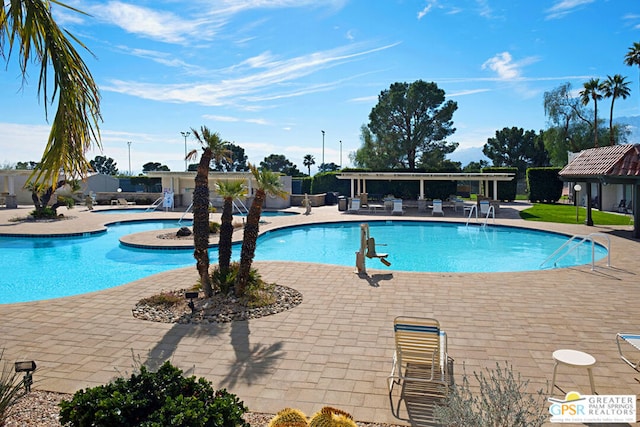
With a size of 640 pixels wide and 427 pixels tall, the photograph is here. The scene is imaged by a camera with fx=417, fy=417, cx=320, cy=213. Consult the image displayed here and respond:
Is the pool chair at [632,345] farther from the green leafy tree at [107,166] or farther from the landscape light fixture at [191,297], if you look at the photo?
the green leafy tree at [107,166]

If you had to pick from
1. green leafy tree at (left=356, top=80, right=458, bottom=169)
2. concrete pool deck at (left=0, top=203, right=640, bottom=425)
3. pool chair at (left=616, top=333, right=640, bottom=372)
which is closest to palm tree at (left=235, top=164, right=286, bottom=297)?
concrete pool deck at (left=0, top=203, right=640, bottom=425)

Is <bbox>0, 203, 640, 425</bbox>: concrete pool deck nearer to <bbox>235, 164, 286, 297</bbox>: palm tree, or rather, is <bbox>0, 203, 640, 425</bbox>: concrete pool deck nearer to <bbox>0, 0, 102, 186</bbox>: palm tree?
<bbox>235, 164, 286, 297</bbox>: palm tree

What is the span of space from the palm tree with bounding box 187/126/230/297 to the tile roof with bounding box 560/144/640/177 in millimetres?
13123

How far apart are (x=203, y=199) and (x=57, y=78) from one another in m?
4.92

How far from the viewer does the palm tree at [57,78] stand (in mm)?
2471

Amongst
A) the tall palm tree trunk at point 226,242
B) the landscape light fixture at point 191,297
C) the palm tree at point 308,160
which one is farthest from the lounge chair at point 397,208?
the palm tree at point 308,160

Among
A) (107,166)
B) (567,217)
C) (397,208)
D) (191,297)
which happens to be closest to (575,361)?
(191,297)

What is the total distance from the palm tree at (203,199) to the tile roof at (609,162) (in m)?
13.1

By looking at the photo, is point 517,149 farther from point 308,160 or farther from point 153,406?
point 153,406

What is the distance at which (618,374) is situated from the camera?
465 cm

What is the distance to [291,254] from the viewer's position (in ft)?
47.1

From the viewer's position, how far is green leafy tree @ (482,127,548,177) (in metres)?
48.0

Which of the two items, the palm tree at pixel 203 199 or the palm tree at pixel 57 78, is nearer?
the palm tree at pixel 57 78

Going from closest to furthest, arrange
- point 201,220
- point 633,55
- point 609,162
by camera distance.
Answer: point 201,220 → point 609,162 → point 633,55
